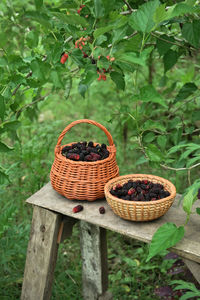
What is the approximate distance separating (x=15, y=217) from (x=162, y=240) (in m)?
1.75

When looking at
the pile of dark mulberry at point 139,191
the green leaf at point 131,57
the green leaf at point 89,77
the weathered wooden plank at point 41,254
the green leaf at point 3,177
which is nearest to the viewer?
the green leaf at point 131,57

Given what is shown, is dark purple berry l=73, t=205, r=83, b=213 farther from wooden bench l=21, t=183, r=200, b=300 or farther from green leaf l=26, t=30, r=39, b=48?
green leaf l=26, t=30, r=39, b=48

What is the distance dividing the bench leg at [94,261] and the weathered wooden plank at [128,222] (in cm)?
27

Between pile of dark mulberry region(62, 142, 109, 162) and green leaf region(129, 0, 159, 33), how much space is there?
72 centimetres

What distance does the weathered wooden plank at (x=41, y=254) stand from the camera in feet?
5.89

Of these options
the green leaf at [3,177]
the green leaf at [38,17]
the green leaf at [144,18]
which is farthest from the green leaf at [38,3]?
the green leaf at [3,177]

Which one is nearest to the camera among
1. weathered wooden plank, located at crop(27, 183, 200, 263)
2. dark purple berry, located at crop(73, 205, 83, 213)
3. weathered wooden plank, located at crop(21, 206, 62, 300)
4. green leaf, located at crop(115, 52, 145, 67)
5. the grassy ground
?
green leaf, located at crop(115, 52, 145, 67)

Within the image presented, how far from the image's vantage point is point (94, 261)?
2.00 metres

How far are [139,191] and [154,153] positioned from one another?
6.7 inches

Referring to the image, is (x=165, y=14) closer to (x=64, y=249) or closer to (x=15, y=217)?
(x=64, y=249)

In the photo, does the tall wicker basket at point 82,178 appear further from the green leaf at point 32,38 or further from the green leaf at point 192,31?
the green leaf at point 192,31

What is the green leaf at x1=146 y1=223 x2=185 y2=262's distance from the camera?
4.12 feet

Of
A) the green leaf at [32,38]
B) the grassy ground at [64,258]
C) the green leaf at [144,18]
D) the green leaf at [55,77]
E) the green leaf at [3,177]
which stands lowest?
the grassy ground at [64,258]

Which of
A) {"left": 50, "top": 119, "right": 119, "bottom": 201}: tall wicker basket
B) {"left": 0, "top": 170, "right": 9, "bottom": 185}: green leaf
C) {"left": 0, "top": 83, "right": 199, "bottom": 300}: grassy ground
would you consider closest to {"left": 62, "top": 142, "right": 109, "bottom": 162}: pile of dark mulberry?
{"left": 50, "top": 119, "right": 119, "bottom": 201}: tall wicker basket
